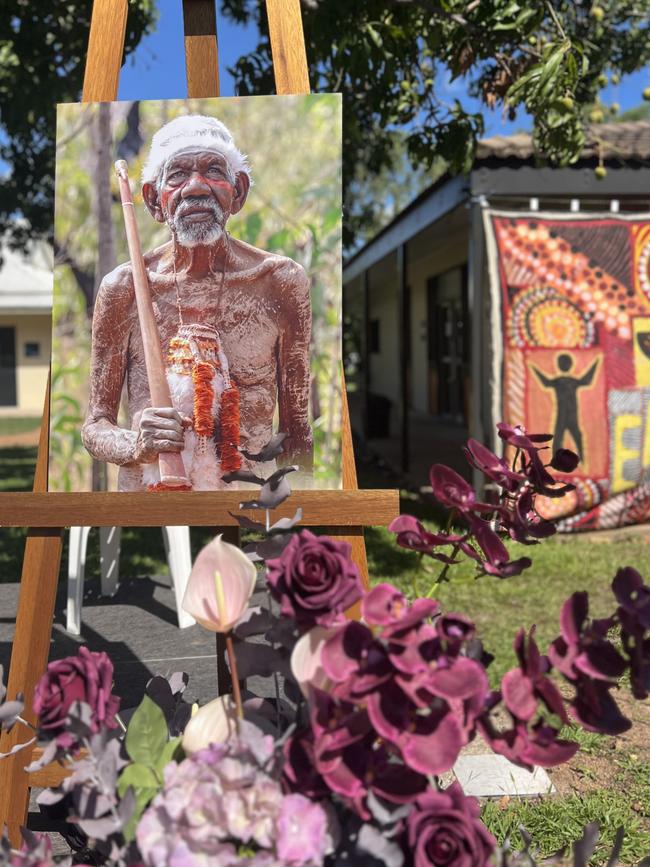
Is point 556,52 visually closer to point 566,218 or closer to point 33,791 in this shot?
point 566,218

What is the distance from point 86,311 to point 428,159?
3.53 metres

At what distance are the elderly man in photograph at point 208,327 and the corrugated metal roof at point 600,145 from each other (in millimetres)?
4925

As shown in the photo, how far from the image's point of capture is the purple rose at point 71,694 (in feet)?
3.88

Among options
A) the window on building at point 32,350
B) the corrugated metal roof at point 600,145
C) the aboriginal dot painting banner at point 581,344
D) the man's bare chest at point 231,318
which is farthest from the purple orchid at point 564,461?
the window on building at point 32,350

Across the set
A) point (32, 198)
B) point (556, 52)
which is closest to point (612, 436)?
point (556, 52)

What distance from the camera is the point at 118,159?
84.0 inches

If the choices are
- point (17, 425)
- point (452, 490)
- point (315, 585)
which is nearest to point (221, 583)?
point (315, 585)

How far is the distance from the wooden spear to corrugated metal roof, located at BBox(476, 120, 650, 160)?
5.03m

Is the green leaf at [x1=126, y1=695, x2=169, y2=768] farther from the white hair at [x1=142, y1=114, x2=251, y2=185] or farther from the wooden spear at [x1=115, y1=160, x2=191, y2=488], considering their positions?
the white hair at [x1=142, y1=114, x2=251, y2=185]

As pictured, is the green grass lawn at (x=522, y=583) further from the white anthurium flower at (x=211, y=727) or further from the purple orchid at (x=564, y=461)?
the white anthurium flower at (x=211, y=727)

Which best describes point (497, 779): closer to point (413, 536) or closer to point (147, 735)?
point (413, 536)

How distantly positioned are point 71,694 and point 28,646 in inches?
32.5

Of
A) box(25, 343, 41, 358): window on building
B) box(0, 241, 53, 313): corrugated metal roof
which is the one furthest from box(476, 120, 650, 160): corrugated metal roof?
box(25, 343, 41, 358): window on building

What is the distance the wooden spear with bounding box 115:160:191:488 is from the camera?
80.6 inches
